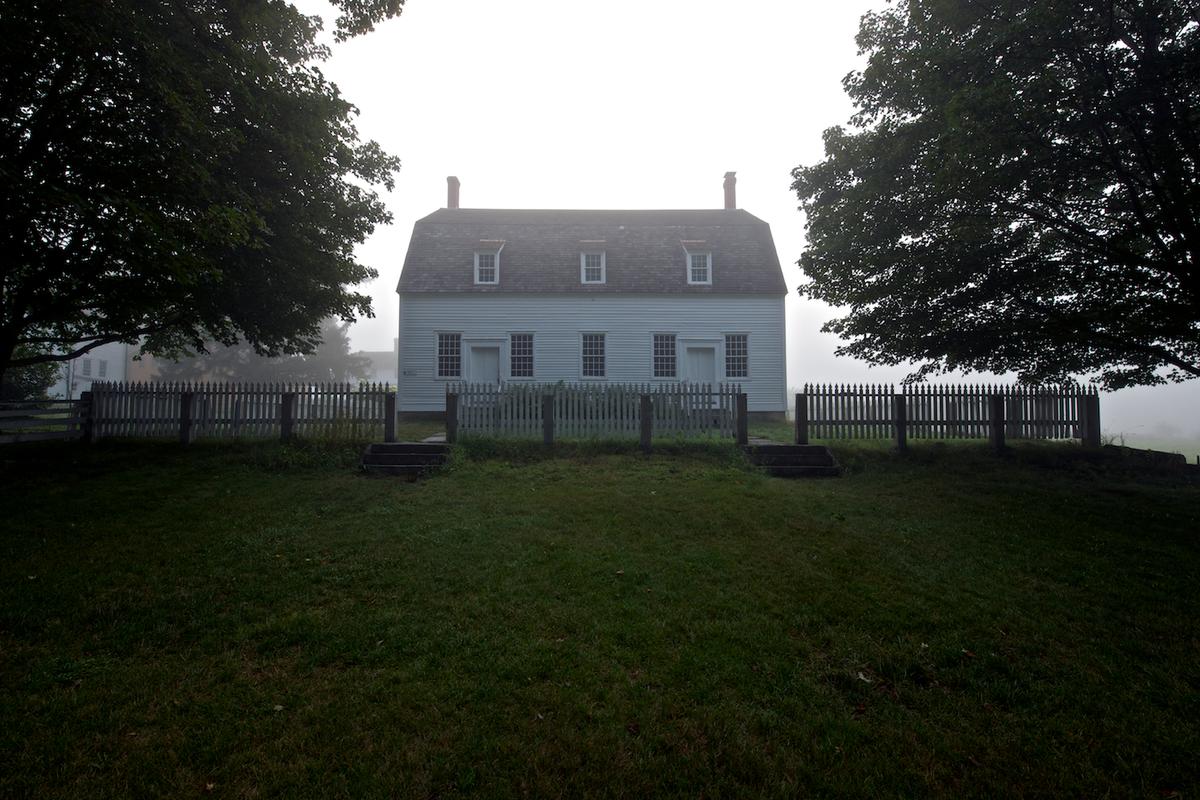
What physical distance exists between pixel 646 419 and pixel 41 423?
1390cm

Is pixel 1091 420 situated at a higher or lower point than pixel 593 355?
lower

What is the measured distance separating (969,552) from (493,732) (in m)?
5.93

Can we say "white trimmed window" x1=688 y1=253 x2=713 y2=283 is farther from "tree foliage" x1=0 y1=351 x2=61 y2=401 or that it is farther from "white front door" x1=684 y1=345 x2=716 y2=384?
"tree foliage" x1=0 y1=351 x2=61 y2=401

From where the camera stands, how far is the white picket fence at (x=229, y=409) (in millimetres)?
12266

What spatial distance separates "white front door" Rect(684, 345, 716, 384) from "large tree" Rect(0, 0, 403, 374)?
Result: 43.9 ft

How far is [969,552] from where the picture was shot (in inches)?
245

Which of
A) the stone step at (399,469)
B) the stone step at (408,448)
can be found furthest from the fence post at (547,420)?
the stone step at (399,469)

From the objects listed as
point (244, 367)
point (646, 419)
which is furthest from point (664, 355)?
point (244, 367)

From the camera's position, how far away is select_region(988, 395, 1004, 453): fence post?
40.8ft

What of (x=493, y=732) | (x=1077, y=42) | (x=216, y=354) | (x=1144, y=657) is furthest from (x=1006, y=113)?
(x=216, y=354)

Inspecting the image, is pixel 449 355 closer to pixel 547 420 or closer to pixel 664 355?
pixel 664 355

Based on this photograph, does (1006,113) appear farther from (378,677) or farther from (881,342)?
(378,677)

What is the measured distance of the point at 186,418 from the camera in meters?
12.2

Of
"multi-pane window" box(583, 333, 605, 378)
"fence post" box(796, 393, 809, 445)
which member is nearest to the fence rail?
"multi-pane window" box(583, 333, 605, 378)
